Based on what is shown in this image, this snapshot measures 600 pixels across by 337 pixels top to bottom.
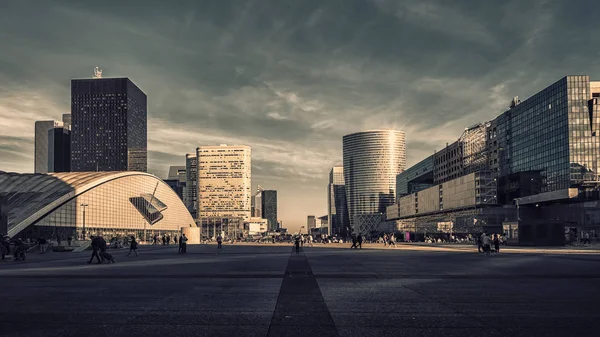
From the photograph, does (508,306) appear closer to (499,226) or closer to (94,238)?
(94,238)

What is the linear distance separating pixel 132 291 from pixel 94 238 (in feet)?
63.8

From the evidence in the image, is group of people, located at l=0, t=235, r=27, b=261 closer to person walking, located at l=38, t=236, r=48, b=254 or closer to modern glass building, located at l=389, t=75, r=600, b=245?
person walking, located at l=38, t=236, r=48, b=254

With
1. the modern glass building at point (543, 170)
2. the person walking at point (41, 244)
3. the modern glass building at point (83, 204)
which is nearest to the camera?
the person walking at point (41, 244)

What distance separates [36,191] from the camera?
97.6 m

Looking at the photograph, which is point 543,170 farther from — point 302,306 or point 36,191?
point 302,306

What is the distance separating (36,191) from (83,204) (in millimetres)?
9864

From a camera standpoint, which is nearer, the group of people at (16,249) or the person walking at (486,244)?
the group of people at (16,249)

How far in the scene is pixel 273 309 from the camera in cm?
1302

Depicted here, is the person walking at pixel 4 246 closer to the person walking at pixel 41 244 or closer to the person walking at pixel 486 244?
the person walking at pixel 41 244

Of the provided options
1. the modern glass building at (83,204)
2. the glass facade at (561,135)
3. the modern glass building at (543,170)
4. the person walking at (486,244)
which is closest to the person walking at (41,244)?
the modern glass building at (83,204)

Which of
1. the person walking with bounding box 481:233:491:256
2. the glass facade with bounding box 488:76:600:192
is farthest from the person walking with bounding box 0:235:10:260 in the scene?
the glass facade with bounding box 488:76:600:192

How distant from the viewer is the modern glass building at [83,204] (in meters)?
89.9

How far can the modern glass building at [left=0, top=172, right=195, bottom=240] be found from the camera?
3541 inches

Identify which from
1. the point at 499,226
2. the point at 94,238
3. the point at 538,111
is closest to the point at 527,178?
the point at 538,111
